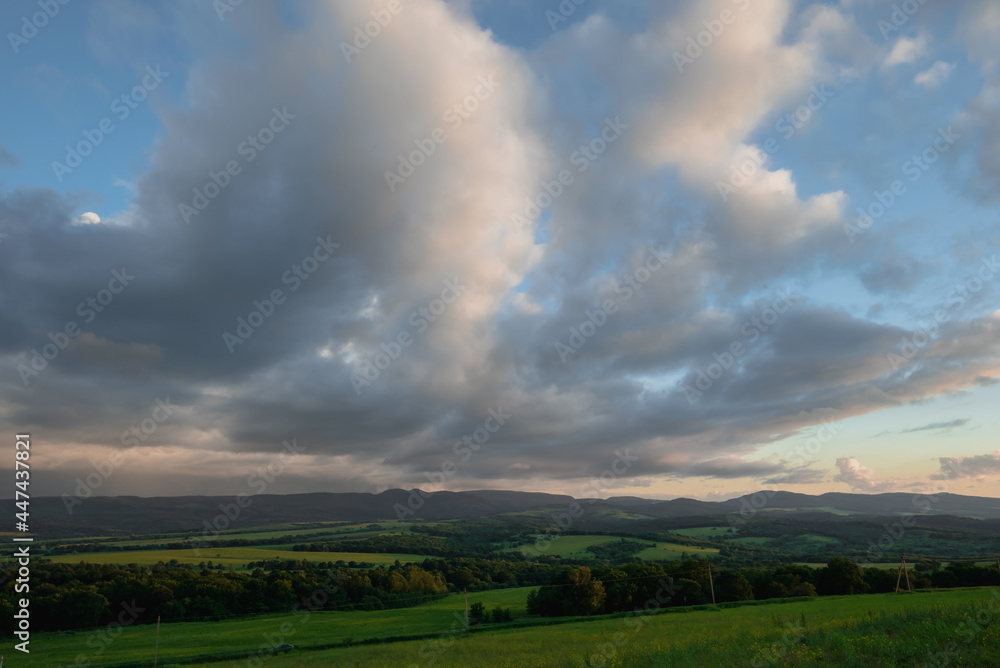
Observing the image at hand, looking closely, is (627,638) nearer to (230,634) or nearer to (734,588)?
(734,588)

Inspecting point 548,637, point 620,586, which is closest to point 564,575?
point 620,586

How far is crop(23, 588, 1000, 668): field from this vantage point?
19203mm

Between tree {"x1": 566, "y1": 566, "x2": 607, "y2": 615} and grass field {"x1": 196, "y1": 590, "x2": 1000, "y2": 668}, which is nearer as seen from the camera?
grass field {"x1": 196, "y1": 590, "x2": 1000, "y2": 668}

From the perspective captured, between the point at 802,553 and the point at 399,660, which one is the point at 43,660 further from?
the point at 802,553

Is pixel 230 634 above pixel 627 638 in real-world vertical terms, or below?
below

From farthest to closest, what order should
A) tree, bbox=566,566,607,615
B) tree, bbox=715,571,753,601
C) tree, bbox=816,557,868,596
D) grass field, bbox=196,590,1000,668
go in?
1. tree, bbox=715,571,753,601
2. tree, bbox=566,566,607,615
3. tree, bbox=816,557,868,596
4. grass field, bbox=196,590,1000,668

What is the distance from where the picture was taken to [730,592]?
74.4 meters

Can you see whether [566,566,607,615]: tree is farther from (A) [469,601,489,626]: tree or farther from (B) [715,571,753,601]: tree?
(B) [715,571,753,601]: tree

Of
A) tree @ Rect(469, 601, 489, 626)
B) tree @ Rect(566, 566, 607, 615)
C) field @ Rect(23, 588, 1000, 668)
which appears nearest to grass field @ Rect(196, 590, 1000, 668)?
field @ Rect(23, 588, 1000, 668)

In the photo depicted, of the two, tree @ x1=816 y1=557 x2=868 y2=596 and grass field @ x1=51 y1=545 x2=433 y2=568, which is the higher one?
tree @ x1=816 y1=557 x2=868 y2=596

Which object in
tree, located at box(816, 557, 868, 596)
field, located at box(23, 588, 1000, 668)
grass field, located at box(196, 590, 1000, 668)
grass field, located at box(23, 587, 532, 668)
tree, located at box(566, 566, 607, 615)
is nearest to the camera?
grass field, located at box(196, 590, 1000, 668)

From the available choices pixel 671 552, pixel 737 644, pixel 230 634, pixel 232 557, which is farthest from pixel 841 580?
pixel 232 557

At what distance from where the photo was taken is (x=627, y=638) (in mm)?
32969

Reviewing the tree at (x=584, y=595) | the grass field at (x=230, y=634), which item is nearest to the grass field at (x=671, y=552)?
the tree at (x=584, y=595)
